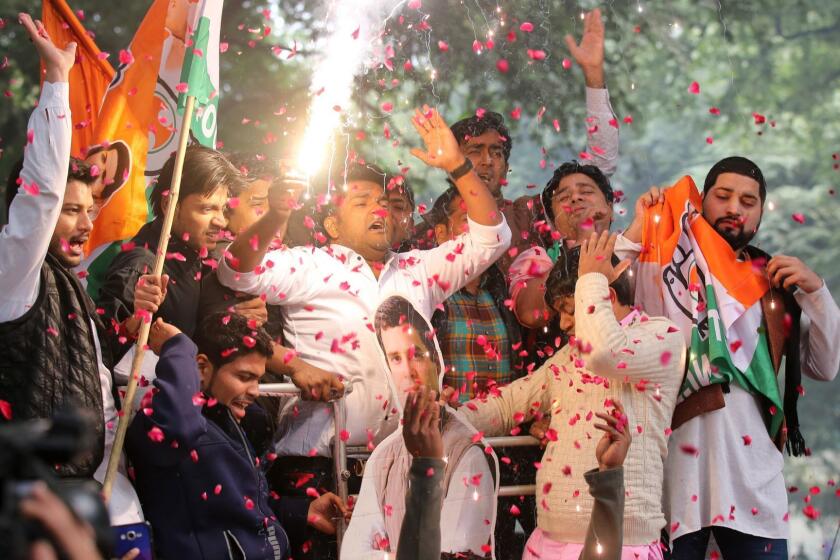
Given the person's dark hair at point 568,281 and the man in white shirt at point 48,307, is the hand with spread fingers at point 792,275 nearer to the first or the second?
the person's dark hair at point 568,281

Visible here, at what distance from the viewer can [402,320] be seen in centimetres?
498

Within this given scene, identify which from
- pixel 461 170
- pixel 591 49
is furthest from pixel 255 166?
pixel 591 49

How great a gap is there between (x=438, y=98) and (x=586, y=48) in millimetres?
765

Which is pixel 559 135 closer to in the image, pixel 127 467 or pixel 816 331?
pixel 816 331

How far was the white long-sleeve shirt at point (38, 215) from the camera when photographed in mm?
3969

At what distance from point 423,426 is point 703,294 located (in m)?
1.41

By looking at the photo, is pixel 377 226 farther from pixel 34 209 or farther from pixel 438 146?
pixel 34 209

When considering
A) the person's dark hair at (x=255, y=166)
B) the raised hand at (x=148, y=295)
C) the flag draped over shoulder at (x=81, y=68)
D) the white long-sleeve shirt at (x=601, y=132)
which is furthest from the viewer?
the white long-sleeve shirt at (x=601, y=132)

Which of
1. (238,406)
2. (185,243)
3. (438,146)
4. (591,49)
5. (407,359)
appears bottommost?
(238,406)

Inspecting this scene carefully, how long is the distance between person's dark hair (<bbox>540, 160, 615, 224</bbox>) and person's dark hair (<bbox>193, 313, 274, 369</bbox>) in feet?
5.18

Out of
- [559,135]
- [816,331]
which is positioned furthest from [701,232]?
→ [559,135]

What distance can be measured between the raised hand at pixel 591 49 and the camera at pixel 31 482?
430 cm

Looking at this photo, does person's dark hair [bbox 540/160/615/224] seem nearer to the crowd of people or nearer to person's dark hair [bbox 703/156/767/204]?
the crowd of people

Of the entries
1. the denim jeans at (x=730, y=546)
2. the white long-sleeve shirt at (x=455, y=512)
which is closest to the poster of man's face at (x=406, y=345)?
the white long-sleeve shirt at (x=455, y=512)
